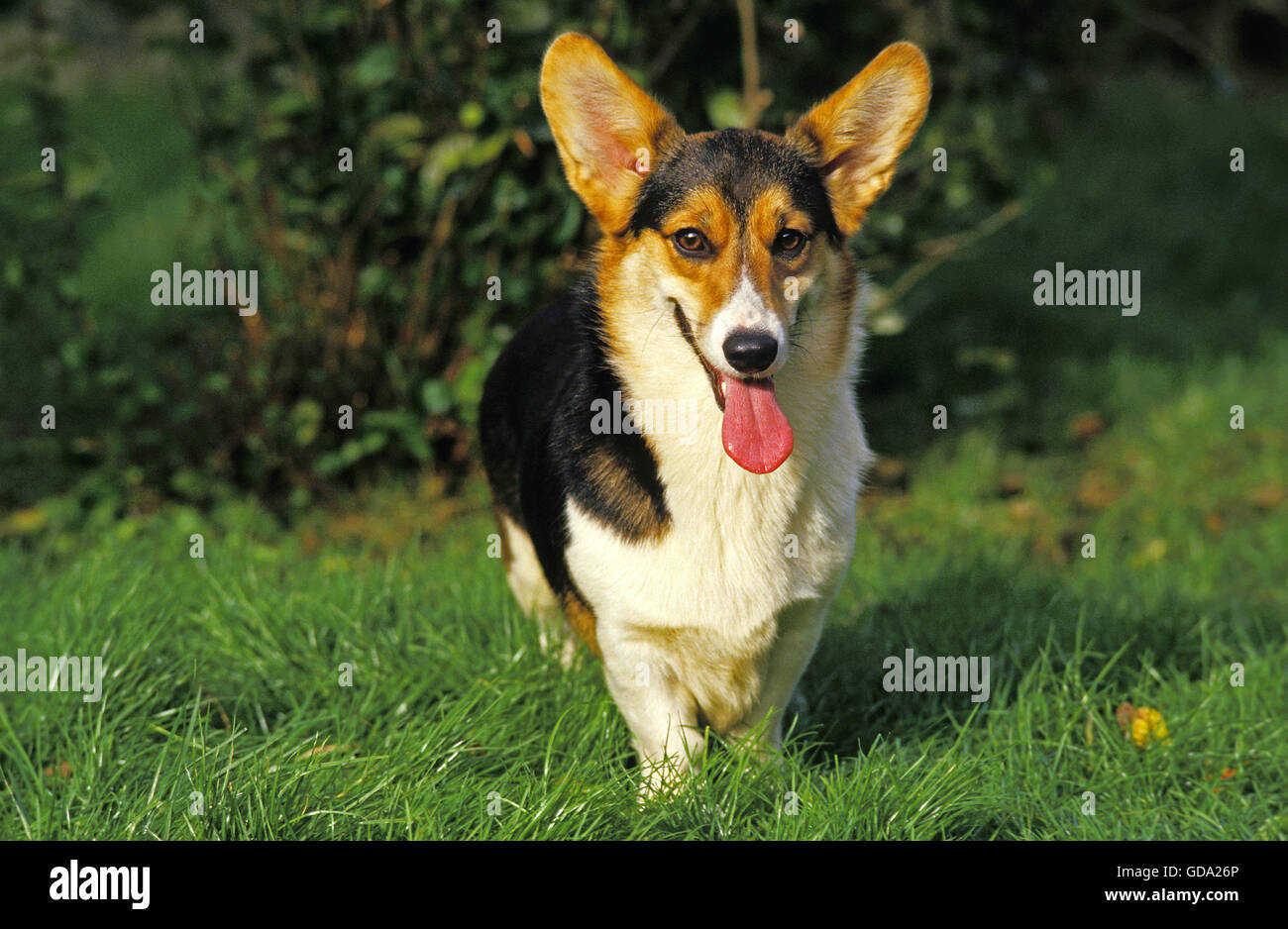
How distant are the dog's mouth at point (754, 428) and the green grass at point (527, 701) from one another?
0.72 meters

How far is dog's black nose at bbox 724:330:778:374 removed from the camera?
2.57 m

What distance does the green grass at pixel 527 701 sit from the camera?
9.24ft

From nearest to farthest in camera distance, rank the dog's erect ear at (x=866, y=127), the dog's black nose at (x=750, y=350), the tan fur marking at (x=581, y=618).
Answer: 1. the dog's black nose at (x=750, y=350)
2. the dog's erect ear at (x=866, y=127)
3. the tan fur marking at (x=581, y=618)

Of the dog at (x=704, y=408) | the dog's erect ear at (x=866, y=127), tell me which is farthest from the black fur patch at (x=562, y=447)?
the dog's erect ear at (x=866, y=127)

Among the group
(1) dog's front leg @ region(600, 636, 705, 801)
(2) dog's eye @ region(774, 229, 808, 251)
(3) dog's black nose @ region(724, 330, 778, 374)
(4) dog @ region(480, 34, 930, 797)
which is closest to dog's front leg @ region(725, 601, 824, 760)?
(4) dog @ region(480, 34, 930, 797)

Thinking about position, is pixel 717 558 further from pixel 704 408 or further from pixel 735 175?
pixel 735 175

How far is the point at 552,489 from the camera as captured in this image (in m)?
3.09

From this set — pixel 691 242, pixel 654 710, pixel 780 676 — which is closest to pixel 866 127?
pixel 691 242

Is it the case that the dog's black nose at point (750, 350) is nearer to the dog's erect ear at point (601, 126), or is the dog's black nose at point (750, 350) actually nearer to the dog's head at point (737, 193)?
the dog's head at point (737, 193)

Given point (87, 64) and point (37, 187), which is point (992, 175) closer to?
point (37, 187)

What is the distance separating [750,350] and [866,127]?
0.85 meters

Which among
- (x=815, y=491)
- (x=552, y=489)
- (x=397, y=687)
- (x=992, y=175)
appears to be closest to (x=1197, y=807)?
(x=815, y=491)

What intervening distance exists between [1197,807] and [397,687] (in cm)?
205

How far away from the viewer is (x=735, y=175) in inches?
112
